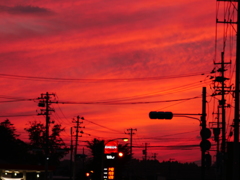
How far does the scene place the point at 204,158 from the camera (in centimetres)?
3809

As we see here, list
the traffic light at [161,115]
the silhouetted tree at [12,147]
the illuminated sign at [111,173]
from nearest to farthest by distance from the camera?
the traffic light at [161,115] < the illuminated sign at [111,173] < the silhouetted tree at [12,147]

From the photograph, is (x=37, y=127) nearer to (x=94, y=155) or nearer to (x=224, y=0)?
(x=94, y=155)

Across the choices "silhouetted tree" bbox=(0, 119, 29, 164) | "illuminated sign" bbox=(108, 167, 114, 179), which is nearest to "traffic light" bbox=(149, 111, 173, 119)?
"illuminated sign" bbox=(108, 167, 114, 179)

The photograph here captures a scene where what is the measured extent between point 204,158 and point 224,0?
13594 millimetres

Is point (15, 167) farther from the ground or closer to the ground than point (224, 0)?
closer to the ground

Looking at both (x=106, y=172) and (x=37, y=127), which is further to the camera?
(x=37, y=127)

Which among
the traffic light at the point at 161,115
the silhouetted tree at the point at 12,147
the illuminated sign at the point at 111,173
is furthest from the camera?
the silhouetted tree at the point at 12,147

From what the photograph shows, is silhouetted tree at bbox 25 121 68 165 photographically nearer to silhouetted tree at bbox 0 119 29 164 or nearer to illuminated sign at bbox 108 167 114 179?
silhouetted tree at bbox 0 119 29 164

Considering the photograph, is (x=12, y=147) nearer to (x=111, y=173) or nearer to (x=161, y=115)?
(x=111, y=173)

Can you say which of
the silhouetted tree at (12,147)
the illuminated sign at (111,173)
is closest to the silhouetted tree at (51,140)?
the silhouetted tree at (12,147)

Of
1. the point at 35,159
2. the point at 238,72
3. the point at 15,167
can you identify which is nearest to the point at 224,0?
the point at 238,72

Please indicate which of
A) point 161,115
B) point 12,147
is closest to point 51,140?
point 12,147

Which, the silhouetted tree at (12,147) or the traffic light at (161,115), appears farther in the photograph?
the silhouetted tree at (12,147)

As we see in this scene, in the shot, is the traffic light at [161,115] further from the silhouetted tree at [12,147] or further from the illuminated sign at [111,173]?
the silhouetted tree at [12,147]
